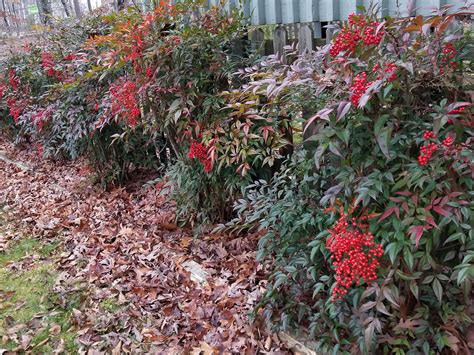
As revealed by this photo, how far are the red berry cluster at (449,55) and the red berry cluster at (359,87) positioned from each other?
322mm

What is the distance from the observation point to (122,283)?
3.52 meters

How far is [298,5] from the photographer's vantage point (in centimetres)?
320

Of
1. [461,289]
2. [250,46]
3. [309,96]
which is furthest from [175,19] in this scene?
[461,289]

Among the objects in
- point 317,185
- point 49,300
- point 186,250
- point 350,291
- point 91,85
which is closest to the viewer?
point 350,291

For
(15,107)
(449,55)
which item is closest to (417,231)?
(449,55)

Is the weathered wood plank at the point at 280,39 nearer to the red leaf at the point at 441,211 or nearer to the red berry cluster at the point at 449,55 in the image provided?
the red berry cluster at the point at 449,55

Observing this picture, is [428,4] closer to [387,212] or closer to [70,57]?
[387,212]

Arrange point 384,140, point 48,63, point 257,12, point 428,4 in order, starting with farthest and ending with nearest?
point 48,63, point 257,12, point 428,4, point 384,140

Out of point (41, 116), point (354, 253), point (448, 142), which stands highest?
point (448, 142)

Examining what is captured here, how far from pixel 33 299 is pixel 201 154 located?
5.64ft

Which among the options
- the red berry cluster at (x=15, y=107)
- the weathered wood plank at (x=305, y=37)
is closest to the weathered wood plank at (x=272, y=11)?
the weathered wood plank at (x=305, y=37)

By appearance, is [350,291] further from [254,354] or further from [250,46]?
[250,46]

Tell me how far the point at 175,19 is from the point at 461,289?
2.77 meters

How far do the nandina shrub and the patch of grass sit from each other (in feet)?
6.12
